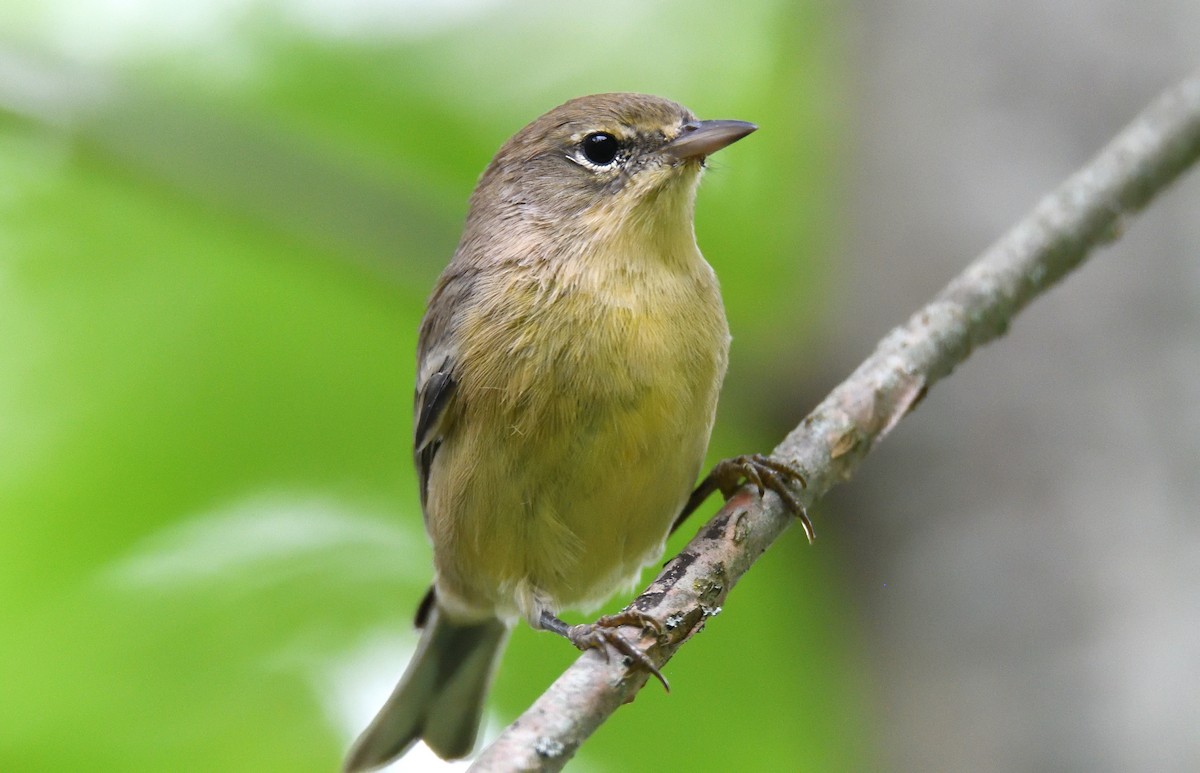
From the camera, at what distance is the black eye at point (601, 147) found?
143 inches

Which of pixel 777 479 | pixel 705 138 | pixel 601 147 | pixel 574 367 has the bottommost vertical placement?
pixel 777 479

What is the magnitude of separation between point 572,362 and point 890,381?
2.86 ft

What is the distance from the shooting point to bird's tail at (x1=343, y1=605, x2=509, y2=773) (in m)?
4.35

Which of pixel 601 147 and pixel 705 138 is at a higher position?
pixel 601 147

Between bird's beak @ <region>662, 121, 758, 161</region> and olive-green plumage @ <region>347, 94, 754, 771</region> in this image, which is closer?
olive-green plumage @ <region>347, 94, 754, 771</region>

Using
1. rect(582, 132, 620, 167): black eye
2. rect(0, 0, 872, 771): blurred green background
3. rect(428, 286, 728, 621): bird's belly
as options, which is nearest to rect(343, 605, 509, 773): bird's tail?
rect(0, 0, 872, 771): blurred green background

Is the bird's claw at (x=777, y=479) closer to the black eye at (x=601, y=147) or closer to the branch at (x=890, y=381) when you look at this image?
the branch at (x=890, y=381)

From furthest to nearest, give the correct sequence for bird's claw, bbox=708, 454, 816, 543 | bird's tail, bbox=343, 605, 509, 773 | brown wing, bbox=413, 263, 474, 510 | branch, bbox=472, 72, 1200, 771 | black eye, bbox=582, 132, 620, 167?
1. bird's tail, bbox=343, 605, 509, 773
2. black eye, bbox=582, 132, 620, 167
3. brown wing, bbox=413, 263, 474, 510
4. bird's claw, bbox=708, 454, 816, 543
5. branch, bbox=472, 72, 1200, 771

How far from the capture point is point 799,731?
3.87 m

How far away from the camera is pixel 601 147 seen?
364 cm

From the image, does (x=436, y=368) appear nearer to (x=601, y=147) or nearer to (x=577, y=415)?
(x=577, y=415)

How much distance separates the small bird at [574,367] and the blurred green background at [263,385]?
37cm

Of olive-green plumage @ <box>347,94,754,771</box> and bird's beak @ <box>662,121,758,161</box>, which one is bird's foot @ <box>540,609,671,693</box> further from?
bird's beak @ <box>662,121,758,161</box>

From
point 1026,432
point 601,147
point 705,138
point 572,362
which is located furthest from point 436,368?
point 1026,432
